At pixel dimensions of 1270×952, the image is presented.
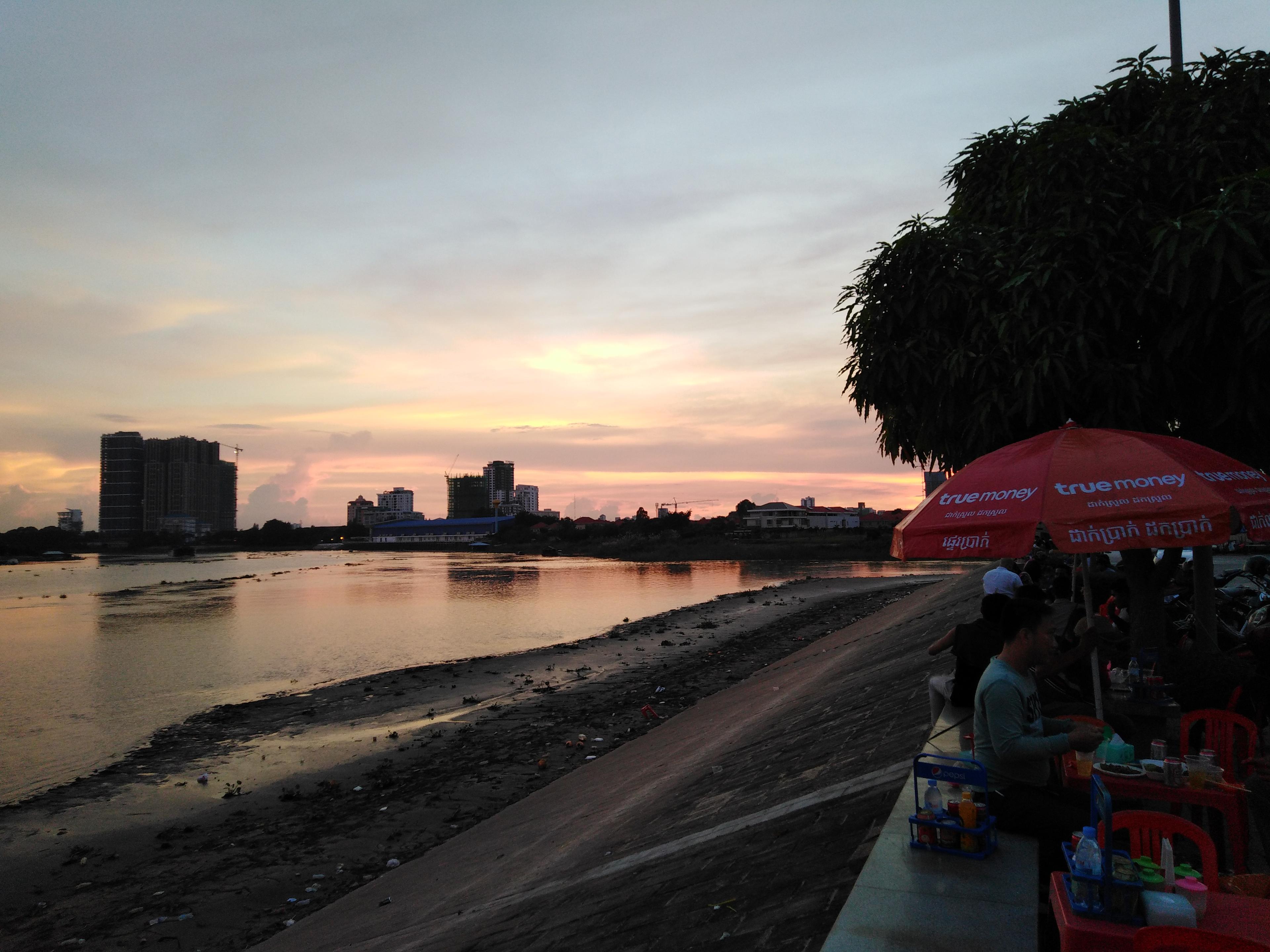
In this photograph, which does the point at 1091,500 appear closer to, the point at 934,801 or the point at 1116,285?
the point at 934,801

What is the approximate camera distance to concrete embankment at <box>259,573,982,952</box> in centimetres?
474

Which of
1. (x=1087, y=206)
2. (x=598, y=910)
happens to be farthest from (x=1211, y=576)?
(x=598, y=910)

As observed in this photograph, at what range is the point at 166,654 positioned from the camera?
30.0m

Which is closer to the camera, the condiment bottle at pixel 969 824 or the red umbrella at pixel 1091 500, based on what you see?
the condiment bottle at pixel 969 824

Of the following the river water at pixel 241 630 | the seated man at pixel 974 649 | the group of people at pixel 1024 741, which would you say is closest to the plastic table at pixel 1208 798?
the group of people at pixel 1024 741

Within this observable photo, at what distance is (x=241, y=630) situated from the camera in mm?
37125

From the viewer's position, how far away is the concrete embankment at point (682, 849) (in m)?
4.74

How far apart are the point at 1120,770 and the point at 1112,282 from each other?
16.5 feet

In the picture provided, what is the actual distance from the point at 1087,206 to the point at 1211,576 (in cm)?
415

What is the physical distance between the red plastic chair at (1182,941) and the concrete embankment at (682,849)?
1.72m

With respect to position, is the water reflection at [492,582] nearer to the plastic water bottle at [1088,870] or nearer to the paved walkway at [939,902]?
the paved walkway at [939,902]

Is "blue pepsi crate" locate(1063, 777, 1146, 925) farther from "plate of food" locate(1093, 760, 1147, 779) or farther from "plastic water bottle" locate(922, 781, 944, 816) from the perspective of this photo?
"plate of food" locate(1093, 760, 1147, 779)

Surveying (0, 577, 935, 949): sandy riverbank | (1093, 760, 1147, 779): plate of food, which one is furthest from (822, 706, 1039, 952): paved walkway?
(0, 577, 935, 949): sandy riverbank

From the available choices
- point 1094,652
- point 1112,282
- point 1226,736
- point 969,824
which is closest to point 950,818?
point 969,824
